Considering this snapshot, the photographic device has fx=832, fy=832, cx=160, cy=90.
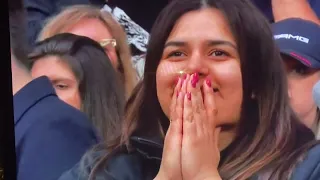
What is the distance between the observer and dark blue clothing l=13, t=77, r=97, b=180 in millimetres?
2773

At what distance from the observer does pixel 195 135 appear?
2.62m

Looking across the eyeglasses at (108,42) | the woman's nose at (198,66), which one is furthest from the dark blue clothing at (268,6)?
the eyeglasses at (108,42)

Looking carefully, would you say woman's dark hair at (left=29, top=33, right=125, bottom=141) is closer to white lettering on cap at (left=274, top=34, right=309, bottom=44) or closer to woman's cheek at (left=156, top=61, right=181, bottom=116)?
woman's cheek at (left=156, top=61, right=181, bottom=116)

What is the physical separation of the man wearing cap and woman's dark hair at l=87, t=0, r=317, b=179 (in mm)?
27

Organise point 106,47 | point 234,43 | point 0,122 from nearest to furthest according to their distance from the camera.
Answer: point 234,43 < point 106,47 < point 0,122

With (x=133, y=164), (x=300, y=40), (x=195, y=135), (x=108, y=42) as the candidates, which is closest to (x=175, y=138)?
(x=195, y=135)

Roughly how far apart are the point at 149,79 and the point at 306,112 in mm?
511

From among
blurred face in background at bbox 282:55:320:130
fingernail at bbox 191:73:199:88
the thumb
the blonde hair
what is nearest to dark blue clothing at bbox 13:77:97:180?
the blonde hair

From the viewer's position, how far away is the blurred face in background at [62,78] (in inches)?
110

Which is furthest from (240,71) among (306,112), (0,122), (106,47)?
(0,122)

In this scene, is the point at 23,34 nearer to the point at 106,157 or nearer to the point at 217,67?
the point at 106,157

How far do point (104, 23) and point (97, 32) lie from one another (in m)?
0.04

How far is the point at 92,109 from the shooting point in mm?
2785

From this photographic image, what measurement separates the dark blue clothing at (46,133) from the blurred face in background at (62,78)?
0.02 metres
